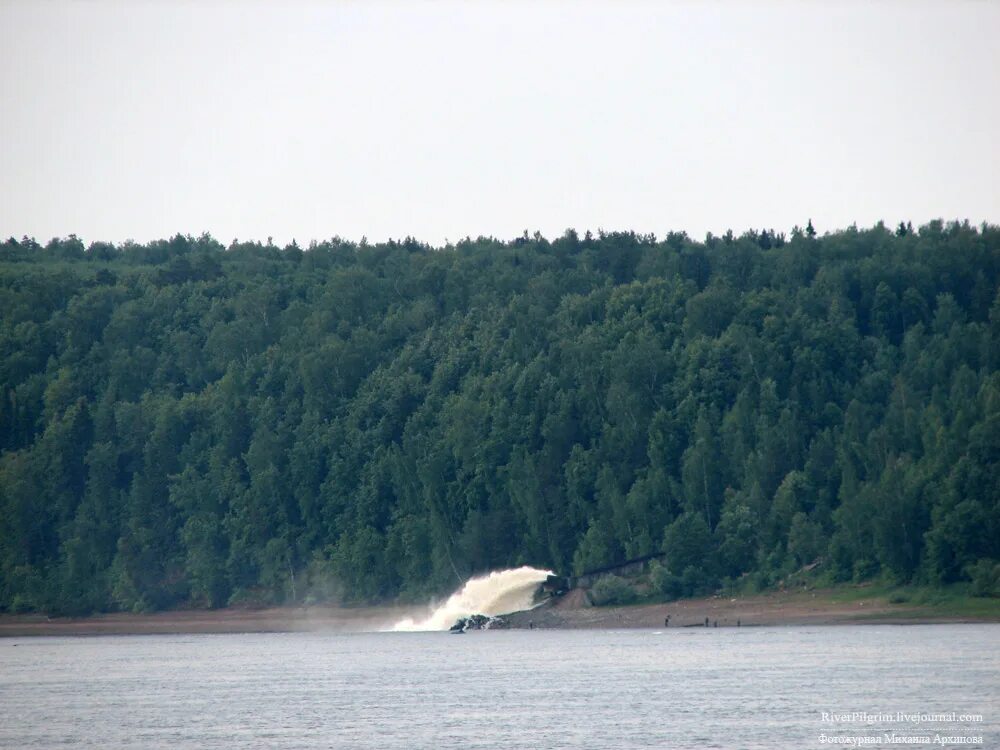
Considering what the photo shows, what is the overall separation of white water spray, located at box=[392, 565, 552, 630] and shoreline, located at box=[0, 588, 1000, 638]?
166 centimetres

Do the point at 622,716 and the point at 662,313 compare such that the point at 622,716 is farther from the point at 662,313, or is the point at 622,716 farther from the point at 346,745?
the point at 662,313

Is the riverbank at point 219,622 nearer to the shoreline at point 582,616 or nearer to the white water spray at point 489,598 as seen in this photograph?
the shoreline at point 582,616

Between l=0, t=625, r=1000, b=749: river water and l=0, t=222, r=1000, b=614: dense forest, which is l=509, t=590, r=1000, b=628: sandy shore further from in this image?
l=0, t=625, r=1000, b=749: river water

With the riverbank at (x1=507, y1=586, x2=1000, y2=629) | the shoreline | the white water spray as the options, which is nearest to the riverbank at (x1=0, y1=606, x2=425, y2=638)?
the shoreline

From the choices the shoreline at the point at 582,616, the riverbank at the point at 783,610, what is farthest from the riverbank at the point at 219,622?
the riverbank at the point at 783,610

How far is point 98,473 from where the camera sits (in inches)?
7859

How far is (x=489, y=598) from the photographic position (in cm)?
15962

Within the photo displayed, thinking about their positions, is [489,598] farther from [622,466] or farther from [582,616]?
[622,466]

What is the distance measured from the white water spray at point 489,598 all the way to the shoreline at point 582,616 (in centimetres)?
166

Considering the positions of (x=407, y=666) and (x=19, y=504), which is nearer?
(x=407, y=666)

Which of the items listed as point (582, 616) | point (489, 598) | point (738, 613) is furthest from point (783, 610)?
point (489, 598)

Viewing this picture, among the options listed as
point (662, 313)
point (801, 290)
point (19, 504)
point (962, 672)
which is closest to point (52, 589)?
point (19, 504)

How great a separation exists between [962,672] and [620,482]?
293 feet

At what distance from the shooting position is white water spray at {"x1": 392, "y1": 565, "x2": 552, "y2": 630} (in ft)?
507
